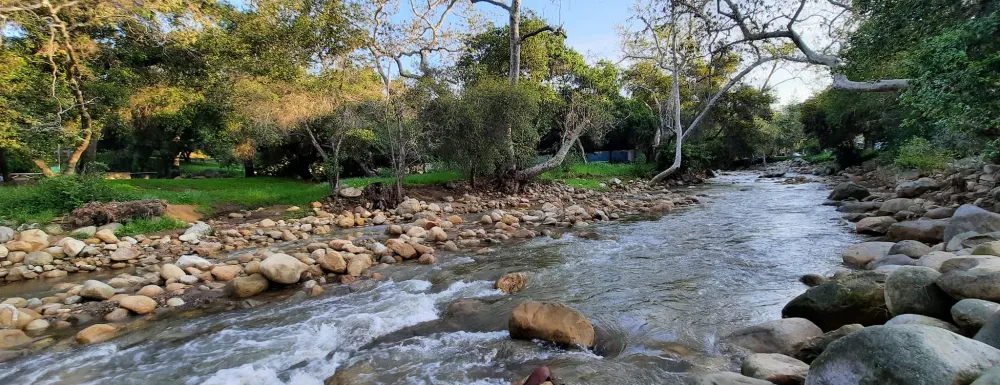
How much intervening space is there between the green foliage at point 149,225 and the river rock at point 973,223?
1512cm

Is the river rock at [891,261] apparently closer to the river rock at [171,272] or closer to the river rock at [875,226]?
the river rock at [875,226]

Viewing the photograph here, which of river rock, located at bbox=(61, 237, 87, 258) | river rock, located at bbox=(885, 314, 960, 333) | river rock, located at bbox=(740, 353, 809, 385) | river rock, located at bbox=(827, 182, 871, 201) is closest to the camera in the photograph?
river rock, located at bbox=(740, 353, 809, 385)

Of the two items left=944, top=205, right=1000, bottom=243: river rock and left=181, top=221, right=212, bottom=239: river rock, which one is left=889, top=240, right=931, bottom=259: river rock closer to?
left=944, top=205, right=1000, bottom=243: river rock

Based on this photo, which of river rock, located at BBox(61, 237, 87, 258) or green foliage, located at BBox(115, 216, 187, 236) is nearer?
river rock, located at BBox(61, 237, 87, 258)

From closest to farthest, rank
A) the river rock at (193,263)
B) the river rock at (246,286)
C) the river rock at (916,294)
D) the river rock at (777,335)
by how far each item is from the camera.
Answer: the river rock at (916,294) → the river rock at (777,335) → the river rock at (246,286) → the river rock at (193,263)

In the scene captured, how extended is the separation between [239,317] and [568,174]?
760 inches

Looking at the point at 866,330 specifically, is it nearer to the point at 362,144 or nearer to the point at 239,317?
the point at 239,317

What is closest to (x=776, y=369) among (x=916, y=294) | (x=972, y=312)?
(x=972, y=312)

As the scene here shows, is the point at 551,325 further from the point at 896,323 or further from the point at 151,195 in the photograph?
the point at 151,195

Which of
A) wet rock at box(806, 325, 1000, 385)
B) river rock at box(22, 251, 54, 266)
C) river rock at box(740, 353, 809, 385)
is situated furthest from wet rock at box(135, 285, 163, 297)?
wet rock at box(806, 325, 1000, 385)

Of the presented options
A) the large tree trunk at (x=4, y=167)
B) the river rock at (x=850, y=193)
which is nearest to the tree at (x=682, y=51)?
the river rock at (x=850, y=193)

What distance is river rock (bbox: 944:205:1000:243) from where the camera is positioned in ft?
22.1

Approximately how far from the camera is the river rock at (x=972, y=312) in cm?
326

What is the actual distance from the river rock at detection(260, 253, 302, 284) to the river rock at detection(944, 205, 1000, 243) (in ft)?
32.5
